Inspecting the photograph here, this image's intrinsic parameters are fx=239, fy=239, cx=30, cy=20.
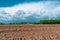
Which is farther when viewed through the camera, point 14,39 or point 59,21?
point 59,21

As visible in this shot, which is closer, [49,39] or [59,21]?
[49,39]

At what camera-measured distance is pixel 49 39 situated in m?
12.4

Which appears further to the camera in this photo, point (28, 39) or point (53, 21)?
point (53, 21)

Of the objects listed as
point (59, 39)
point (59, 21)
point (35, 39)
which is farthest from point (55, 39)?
point (59, 21)

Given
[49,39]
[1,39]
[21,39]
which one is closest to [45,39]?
[49,39]

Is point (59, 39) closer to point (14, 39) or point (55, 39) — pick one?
point (55, 39)

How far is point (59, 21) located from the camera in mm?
43719

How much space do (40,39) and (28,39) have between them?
2.14ft

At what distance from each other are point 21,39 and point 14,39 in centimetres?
36

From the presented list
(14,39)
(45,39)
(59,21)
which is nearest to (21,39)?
(14,39)

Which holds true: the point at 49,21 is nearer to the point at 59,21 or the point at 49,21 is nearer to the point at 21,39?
the point at 59,21

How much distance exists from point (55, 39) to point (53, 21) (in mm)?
32019

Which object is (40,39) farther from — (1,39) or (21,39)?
(1,39)

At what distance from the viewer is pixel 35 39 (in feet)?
40.9
